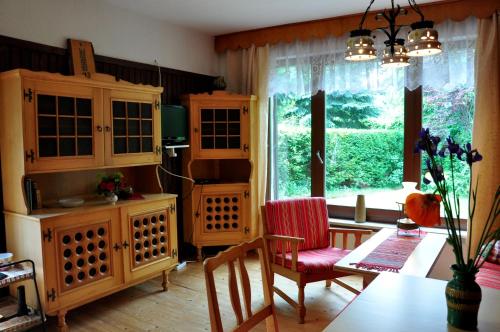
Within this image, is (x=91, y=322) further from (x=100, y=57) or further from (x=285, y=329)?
(x=100, y=57)

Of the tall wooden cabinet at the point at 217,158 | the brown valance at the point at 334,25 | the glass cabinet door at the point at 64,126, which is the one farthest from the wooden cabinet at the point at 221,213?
the brown valance at the point at 334,25

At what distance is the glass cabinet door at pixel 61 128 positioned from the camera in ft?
8.63

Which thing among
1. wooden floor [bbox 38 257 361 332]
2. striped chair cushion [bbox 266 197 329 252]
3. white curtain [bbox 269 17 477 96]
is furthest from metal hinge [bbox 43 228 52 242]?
white curtain [bbox 269 17 477 96]

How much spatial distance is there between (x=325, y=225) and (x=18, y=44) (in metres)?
2.71

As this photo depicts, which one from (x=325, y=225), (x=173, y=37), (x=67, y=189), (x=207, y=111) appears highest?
(x=173, y=37)

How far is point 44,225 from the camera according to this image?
2.60 meters

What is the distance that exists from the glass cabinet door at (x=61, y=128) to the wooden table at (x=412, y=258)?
1.94m

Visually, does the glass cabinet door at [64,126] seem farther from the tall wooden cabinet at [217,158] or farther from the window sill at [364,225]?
the window sill at [364,225]

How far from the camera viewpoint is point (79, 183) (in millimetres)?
3314

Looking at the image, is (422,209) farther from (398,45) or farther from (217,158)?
(217,158)

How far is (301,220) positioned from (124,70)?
2.06m

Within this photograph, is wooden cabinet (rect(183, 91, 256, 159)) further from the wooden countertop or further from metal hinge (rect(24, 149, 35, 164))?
metal hinge (rect(24, 149, 35, 164))

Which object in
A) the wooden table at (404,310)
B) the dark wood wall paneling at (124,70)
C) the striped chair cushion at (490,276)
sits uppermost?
the dark wood wall paneling at (124,70)

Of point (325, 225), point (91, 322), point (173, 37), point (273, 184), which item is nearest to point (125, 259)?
point (91, 322)
